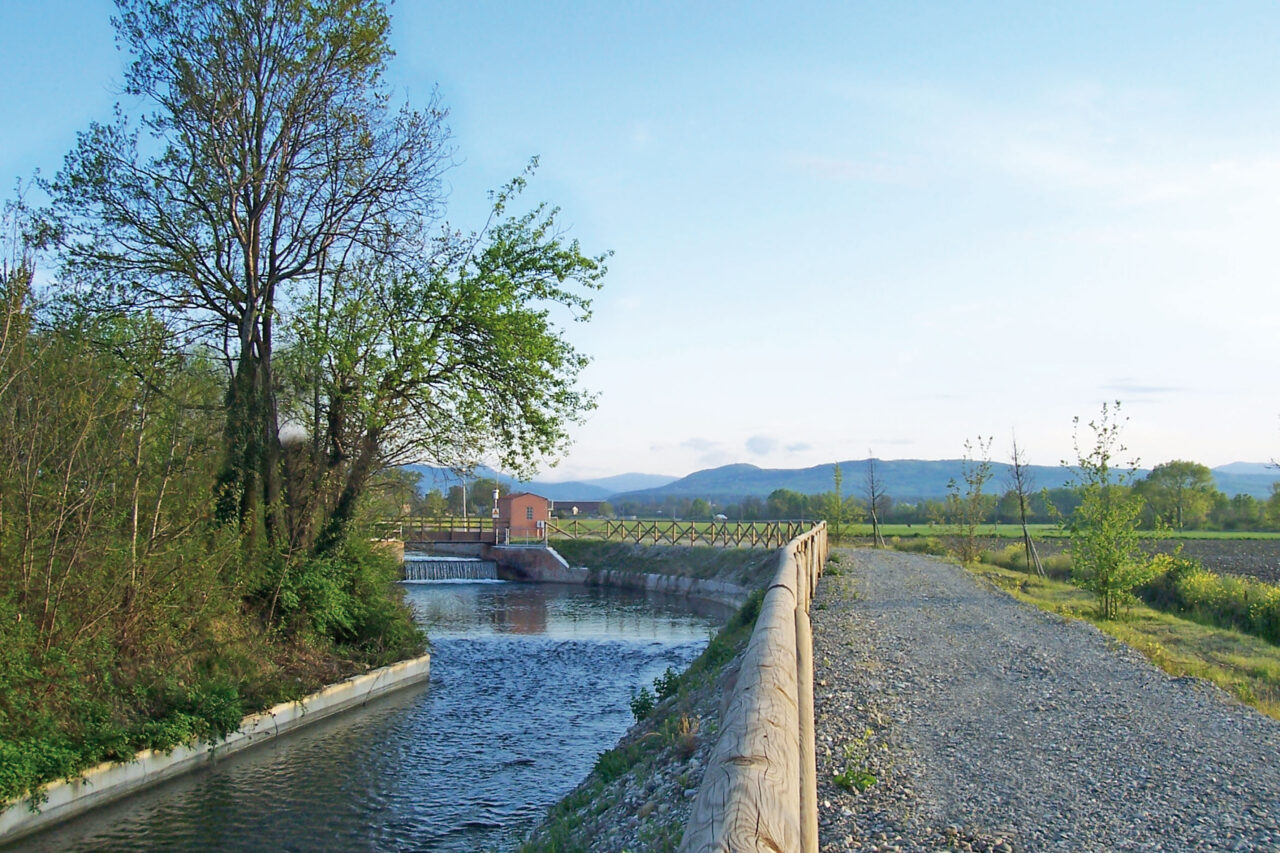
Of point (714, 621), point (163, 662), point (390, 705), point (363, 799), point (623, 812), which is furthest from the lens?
point (714, 621)

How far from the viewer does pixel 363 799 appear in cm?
1058

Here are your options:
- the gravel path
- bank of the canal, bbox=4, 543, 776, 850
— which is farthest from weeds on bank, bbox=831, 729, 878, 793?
bank of the canal, bbox=4, 543, 776, 850

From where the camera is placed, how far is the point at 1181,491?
73.2 m

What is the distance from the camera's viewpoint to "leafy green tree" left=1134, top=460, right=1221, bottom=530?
6681 cm

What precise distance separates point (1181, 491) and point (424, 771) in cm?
7790

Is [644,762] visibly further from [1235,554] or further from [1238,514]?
[1238,514]

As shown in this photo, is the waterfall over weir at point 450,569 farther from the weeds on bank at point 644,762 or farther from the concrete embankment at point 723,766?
the weeds on bank at point 644,762

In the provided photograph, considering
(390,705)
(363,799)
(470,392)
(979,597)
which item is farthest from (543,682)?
(979,597)

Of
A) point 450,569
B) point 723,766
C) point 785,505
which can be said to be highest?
point 723,766

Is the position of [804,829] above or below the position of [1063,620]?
above

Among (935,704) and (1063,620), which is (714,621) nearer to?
(1063,620)

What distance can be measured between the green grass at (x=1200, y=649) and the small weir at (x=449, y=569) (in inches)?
1146

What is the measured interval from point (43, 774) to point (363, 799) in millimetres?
3315

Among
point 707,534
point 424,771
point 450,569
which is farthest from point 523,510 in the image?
point 424,771
